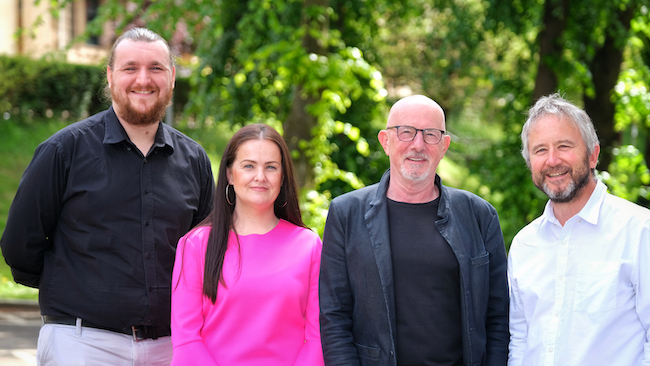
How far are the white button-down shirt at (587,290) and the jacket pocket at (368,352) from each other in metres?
0.64

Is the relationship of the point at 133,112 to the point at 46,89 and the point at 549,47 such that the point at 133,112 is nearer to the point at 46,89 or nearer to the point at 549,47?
the point at 549,47

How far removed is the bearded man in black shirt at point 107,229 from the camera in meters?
2.93

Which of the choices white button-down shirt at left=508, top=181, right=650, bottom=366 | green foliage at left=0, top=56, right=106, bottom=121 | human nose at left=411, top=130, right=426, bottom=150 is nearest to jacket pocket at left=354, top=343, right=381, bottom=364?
white button-down shirt at left=508, top=181, right=650, bottom=366

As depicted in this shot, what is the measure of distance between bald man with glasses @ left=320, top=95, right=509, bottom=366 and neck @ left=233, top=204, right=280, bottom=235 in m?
0.29

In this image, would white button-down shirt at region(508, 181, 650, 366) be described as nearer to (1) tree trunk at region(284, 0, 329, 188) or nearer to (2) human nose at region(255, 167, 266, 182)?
(2) human nose at region(255, 167, 266, 182)

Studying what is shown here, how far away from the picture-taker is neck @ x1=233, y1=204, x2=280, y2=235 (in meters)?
2.89

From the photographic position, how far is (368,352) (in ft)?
8.94

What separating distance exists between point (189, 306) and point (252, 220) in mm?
497

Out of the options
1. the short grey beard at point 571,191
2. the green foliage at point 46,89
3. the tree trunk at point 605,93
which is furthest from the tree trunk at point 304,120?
the green foliage at point 46,89

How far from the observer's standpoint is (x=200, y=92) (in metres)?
8.66

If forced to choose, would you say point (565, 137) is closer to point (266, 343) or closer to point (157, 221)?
point (266, 343)

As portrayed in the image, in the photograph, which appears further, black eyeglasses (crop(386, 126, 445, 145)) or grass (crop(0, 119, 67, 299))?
grass (crop(0, 119, 67, 299))

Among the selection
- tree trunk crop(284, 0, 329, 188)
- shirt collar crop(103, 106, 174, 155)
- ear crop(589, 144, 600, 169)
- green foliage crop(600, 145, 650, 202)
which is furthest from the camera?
green foliage crop(600, 145, 650, 202)

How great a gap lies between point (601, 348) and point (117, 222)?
225 centimetres
